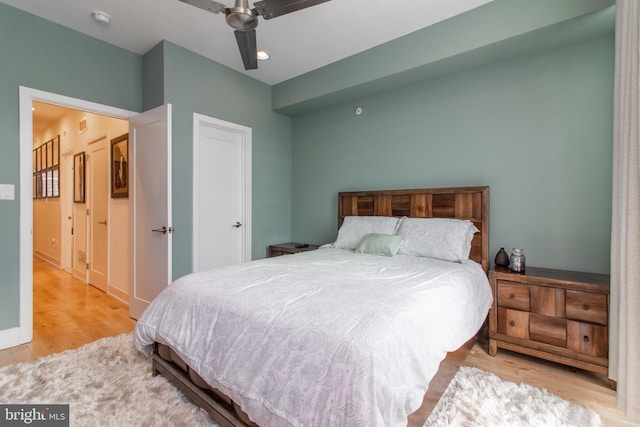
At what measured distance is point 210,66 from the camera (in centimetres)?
335

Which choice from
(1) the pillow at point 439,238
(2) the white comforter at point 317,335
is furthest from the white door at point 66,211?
(1) the pillow at point 439,238

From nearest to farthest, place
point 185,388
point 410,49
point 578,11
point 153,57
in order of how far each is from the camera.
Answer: point 185,388
point 578,11
point 410,49
point 153,57

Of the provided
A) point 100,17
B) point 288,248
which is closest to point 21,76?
point 100,17

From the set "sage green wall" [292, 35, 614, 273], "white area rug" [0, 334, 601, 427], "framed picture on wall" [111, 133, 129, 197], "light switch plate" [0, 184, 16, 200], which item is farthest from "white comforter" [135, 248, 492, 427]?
"framed picture on wall" [111, 133, 129, 197]

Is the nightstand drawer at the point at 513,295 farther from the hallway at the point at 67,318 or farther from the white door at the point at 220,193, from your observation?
the hallway at the point at 67,318

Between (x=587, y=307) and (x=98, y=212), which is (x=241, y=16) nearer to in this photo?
(x=587, y=307)

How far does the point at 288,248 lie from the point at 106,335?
199 centimetres

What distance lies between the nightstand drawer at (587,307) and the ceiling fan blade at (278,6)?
8.27 ft

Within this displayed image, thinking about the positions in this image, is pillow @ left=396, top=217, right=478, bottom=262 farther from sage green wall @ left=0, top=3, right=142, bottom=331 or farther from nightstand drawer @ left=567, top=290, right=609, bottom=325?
sage green wall @ left=0, top=3, right=142, bottom=331

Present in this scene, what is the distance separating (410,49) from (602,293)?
243cm

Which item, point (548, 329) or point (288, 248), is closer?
point (548, 329)

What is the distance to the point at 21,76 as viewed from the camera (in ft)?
8.39

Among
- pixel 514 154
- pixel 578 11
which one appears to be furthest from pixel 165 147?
pixel 578 11

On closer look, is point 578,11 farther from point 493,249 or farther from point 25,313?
point 25,313
